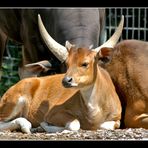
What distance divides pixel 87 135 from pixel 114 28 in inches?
224

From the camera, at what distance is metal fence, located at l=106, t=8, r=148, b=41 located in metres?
10.1

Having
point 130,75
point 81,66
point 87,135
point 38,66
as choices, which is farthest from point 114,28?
point 87,135

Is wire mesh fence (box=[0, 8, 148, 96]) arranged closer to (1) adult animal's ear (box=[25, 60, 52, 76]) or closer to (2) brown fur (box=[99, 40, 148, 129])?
(1) adult animal's ear (box=[25, 60, 52, 76])

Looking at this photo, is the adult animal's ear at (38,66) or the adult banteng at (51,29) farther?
the adult banteng at (51,29)

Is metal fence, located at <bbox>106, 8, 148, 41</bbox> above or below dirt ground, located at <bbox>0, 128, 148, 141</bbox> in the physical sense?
above

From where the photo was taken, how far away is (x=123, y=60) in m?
5.43

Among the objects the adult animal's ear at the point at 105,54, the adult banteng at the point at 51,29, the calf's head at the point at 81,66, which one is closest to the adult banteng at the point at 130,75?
the adult animal's ear at the point at 105,54

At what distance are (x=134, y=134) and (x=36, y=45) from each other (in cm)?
287

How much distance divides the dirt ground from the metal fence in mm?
5060

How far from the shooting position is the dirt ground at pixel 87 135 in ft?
15.1

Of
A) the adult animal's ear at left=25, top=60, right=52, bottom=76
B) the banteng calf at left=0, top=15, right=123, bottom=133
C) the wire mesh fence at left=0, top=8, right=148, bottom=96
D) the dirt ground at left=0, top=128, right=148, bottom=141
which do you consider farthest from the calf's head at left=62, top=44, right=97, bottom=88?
the wire mesh fence at left=0, top=8, right=148, bottom=96

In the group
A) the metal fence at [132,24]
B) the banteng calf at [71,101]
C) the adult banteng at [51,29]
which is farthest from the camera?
the metal fence at [132,24]

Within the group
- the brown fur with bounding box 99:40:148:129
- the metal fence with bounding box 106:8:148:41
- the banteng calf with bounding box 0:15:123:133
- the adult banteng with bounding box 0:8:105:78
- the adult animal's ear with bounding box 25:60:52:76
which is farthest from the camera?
the metal fence with bounding box 106:8:148:41

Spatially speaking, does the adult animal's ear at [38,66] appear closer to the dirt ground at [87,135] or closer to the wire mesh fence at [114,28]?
the dirt ground at [87,135]
